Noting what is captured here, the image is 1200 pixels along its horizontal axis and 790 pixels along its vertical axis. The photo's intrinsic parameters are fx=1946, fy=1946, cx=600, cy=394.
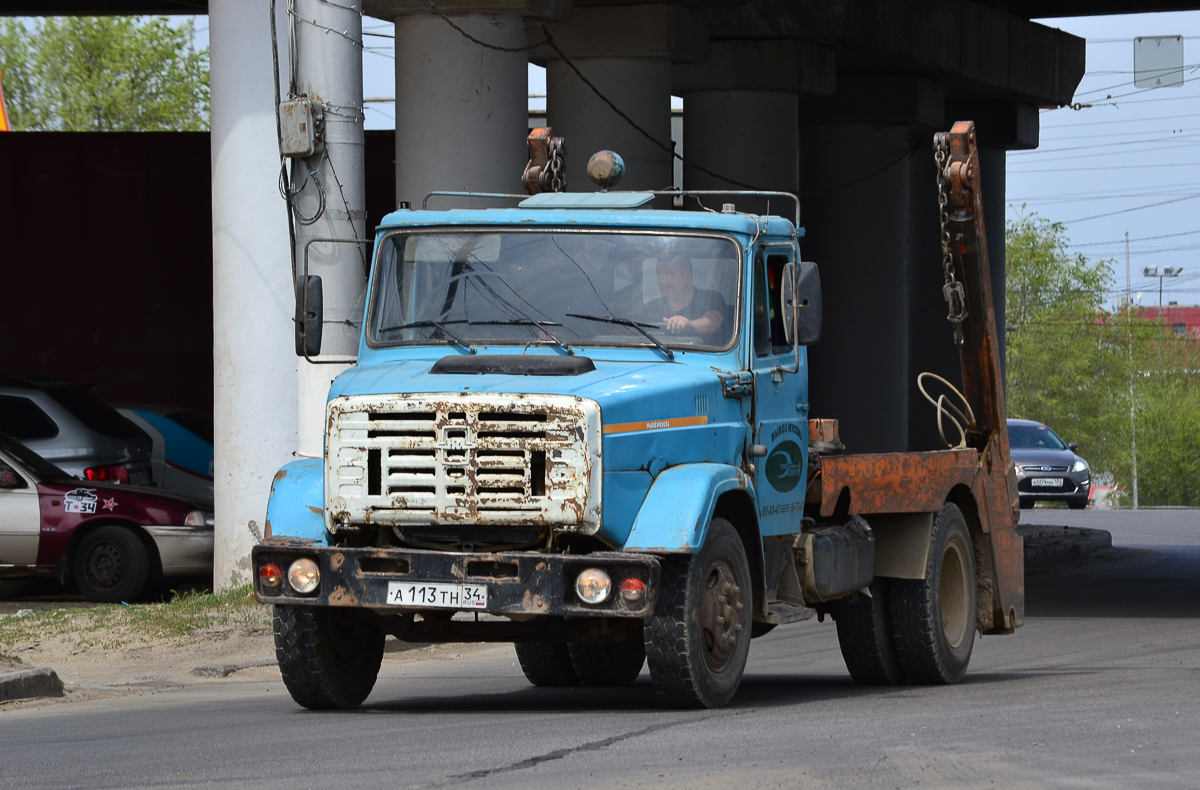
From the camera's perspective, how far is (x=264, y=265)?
15.6 m

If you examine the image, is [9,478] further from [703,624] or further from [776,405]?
[703,624]

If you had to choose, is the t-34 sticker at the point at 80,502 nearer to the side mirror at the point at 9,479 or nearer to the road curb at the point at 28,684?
the side mirror at the point at 9,479

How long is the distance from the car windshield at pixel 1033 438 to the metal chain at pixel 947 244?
26955 mm

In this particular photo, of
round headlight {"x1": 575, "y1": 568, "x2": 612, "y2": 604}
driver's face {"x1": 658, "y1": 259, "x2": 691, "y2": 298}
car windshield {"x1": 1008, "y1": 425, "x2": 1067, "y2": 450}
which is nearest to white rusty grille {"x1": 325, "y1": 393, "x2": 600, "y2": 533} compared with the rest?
round headlight {"x1": 575, "y1": 568, "x2": 612, "y2": 604}

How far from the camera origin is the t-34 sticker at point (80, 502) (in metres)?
16.4

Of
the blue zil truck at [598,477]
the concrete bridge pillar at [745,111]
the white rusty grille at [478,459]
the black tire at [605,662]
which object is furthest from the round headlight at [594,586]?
the concrete bridge pillar at [745,111]

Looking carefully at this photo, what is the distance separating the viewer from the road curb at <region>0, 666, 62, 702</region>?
10516 mm

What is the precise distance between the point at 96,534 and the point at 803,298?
29.5 feet

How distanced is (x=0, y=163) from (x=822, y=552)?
2269 cm

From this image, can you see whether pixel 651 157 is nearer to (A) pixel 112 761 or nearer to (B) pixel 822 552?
(B) pixel 822 552

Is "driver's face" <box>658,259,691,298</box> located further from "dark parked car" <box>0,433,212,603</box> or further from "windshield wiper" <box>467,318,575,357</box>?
"dark parked car" <box>0,433,212,603</box>

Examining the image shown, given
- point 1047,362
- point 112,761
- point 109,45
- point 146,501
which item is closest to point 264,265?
point 146,501

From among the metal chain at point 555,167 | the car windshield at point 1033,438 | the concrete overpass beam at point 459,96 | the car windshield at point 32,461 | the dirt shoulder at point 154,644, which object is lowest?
the dirt shoulder at point 154,644

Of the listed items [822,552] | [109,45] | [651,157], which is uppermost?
[109,45]
